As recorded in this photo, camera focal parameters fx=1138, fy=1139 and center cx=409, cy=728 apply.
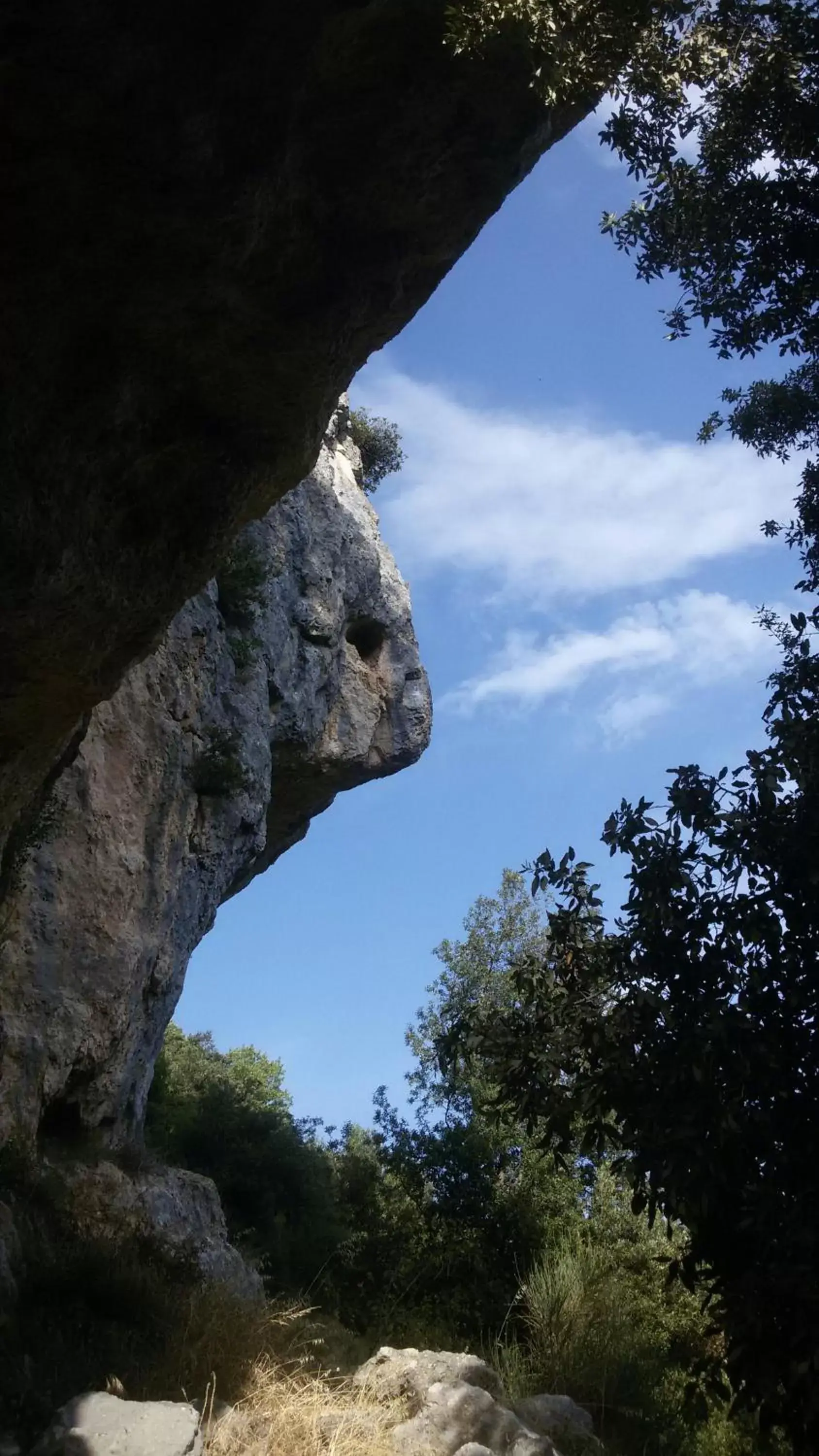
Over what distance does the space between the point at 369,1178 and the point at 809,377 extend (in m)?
15.8

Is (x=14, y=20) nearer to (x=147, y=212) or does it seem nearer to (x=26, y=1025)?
(x=147, y=212)

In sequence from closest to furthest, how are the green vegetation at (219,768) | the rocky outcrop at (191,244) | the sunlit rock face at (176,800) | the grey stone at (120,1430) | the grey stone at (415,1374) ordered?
the rocky outcrop at (191,244)
the grey stone at (120,1430)
the grey stone at (415,1374)
the sunlit rock face at (176,800)
the green vegetation at (219,768)

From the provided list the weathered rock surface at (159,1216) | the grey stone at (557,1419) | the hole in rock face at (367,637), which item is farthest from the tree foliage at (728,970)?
the hole in rock face at (367,637)

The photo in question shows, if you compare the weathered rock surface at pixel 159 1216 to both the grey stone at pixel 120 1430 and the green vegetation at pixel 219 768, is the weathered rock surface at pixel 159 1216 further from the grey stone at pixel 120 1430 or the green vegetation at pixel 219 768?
the green vegetation at pixel 219 768

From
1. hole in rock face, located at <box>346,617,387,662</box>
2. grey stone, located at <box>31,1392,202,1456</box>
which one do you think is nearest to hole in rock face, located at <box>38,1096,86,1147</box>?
grey stone, located at <box>31,1392,202,1456</box>

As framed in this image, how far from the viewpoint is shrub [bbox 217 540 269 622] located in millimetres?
17344

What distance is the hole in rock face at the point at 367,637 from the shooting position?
25.2 meters

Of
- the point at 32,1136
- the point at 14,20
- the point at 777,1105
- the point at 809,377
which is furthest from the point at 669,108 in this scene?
the point at 32,1136

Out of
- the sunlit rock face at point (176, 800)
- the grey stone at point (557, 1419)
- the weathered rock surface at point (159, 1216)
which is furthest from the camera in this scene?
the sunlit rock face at point (176, 800)

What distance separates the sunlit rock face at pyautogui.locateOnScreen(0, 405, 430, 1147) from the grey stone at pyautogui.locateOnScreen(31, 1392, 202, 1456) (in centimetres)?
397

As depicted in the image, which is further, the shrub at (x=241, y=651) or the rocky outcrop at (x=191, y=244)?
the shrub at (x=241, y=651)

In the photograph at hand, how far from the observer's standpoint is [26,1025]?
11.5 metres

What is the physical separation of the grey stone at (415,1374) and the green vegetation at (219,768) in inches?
317

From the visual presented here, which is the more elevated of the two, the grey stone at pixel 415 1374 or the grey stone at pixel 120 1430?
the grey stone at pixel 415 1374
